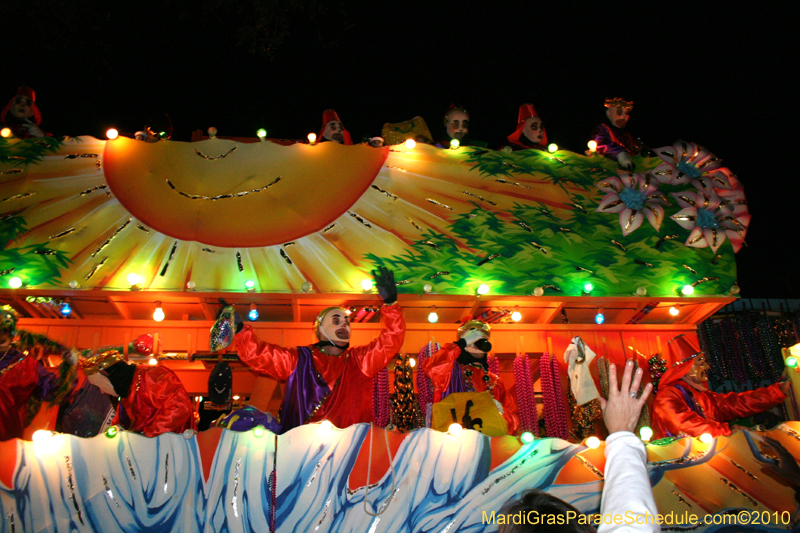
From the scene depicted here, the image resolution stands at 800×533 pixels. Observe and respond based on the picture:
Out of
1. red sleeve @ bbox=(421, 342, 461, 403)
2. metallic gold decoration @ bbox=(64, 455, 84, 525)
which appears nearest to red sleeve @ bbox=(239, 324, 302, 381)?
red sleeve @ bbox=(421, 342, 461, 403)

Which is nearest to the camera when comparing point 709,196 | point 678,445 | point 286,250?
point 678,445

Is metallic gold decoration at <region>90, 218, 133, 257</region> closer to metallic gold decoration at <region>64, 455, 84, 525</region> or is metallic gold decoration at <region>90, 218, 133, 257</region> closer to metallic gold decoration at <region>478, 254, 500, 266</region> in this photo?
metallic gold decoration at <region>64, 455, 84, 525</region>

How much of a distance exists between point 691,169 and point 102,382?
198 inches

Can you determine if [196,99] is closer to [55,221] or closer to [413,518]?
[55,221]

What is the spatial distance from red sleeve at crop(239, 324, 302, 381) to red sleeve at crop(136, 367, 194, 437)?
1.44 ft

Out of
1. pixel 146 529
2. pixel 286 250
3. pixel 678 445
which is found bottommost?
→ pixel 146 529

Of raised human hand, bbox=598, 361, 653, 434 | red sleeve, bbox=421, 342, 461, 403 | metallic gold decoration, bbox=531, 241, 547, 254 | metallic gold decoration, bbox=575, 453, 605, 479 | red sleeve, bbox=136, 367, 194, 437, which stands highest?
metallic gold decoration, bbox=531, 241, 547, 254

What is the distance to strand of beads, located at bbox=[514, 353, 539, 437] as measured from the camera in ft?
14.0

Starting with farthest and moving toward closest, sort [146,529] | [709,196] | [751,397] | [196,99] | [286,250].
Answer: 1. [196,99]
2. [709,196]
3. [286,250]
4. [751,397]
5. [146,529]

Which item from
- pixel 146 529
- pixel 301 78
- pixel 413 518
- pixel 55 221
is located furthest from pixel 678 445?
pixel 301 78

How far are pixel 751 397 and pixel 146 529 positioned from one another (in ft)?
13.4

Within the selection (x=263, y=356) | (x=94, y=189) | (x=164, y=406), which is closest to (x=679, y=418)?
(x=263, y=356)

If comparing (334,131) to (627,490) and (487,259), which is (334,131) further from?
(627,490)

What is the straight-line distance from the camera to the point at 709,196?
516 cm
